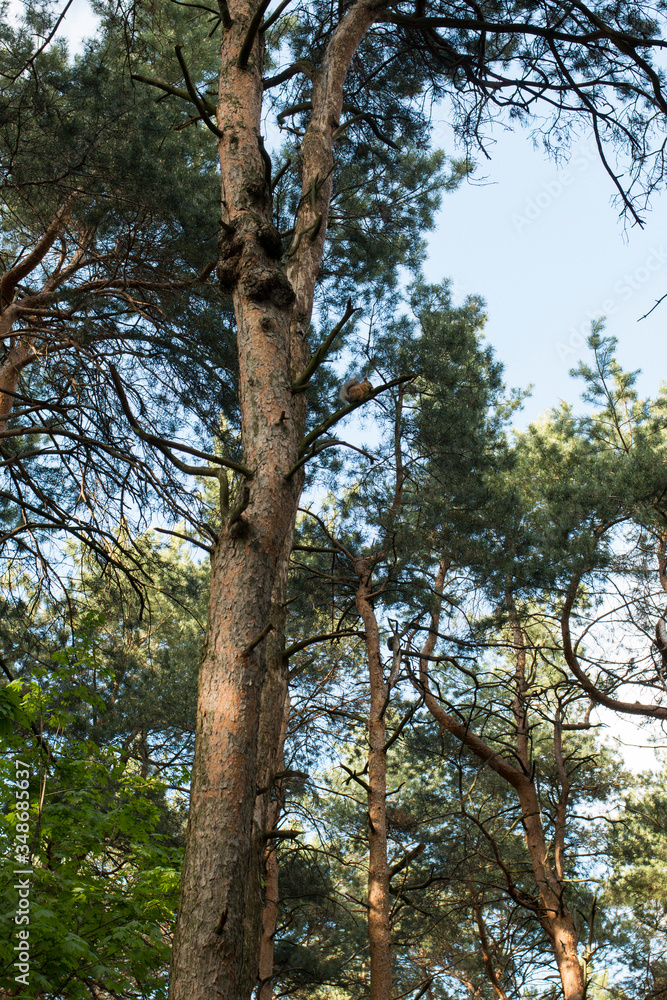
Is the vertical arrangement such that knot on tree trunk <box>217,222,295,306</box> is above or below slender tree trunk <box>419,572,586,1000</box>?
above

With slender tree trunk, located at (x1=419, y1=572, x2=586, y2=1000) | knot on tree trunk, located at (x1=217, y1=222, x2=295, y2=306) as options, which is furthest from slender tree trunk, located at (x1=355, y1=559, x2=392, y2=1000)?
knot on tree trunk, located at (x1=217, y1=222, x2=295, y2=306)

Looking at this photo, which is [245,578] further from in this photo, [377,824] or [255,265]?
[377,824]

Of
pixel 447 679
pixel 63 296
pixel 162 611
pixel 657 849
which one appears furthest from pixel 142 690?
pixel 657 849

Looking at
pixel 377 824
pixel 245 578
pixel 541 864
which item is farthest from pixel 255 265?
pixel 541 864

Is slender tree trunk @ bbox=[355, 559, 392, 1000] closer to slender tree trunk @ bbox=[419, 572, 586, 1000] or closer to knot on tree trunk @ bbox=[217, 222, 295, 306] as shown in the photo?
slender tree trunk @ bbox=[419, 572, 586, 1000]

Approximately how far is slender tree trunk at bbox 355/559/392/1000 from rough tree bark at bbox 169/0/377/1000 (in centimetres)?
274

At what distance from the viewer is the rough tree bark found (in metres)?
1.69

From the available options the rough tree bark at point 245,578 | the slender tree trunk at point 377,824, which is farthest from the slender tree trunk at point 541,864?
the rough tree bark at point 245,578

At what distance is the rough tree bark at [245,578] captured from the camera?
1.69 meters

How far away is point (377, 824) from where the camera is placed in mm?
4883

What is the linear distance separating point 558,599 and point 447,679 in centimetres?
176

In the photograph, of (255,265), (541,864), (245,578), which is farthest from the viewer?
(541,864)

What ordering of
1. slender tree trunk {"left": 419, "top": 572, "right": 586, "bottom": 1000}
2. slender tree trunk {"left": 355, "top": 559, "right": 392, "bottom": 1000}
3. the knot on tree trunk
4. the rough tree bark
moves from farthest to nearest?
slender tree trunk {"left": 419, "top": 572, "right": 586, "bottom": 1000}, slender tree trunk {"left": 355, "top": 559, "right": 392, "bottom": 1000}, the knot on tree trunk, the rough tree bark

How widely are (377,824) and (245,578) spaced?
3.47m
